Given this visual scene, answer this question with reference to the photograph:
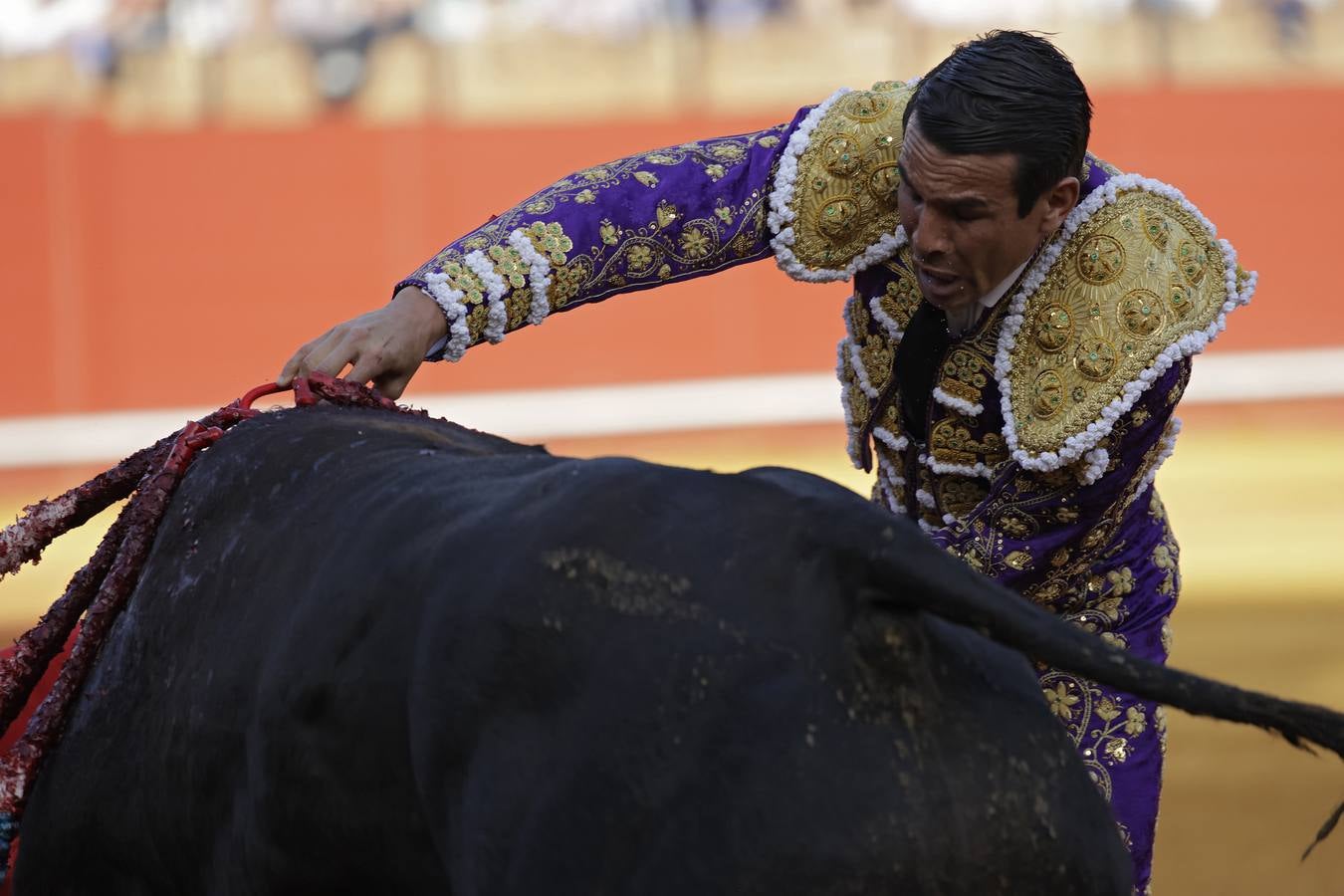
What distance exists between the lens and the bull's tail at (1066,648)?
3.40 feet

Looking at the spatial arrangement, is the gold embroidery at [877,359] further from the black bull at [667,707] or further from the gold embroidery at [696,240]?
the black bull at [667,707]

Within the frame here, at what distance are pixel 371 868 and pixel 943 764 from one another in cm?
41

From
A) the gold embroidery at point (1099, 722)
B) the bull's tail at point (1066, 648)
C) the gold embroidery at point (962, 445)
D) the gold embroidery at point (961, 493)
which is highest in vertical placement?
the bull's tail at point (1066, 648)

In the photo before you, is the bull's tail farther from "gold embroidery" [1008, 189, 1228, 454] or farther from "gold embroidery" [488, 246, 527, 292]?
"gold embroidery" [488, 246, 527, 292]

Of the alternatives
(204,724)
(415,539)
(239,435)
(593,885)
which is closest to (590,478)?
(415,539)

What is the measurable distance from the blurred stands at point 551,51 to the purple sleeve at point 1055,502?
706 centimetres

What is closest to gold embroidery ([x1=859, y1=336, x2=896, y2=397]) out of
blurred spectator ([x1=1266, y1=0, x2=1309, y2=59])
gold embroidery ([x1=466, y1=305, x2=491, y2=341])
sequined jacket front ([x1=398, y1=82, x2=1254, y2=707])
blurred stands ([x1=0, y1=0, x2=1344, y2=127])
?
sequined jacket front ([x1=398, y1=82, x2=1254, y2=707])

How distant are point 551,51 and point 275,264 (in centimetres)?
176

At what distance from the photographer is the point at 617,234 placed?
1.94 meters

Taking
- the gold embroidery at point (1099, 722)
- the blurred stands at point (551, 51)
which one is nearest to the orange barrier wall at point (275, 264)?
the blurred stands at point (551, 51)

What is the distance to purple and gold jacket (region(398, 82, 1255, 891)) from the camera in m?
1.77

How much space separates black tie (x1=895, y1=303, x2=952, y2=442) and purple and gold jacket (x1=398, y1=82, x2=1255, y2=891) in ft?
0.06

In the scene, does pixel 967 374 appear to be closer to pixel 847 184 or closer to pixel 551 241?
pixel 847 184

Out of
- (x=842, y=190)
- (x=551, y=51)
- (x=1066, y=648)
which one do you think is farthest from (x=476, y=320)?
(x=551, y=51)
